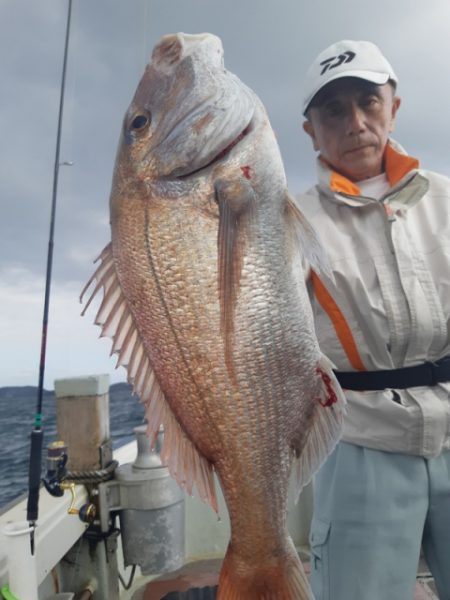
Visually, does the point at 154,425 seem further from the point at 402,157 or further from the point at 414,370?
the point at 402,157

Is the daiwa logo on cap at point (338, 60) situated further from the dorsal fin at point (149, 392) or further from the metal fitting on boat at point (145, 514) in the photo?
the metal fitting on boat at point (145, 514)

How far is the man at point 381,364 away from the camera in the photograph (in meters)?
1.80

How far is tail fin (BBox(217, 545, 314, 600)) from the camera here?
4.61 feet

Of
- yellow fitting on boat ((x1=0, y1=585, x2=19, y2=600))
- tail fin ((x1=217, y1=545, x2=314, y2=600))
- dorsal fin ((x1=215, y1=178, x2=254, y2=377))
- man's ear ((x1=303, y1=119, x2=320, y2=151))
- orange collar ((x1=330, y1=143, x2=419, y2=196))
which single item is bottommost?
yellow fitting on boat ((x1=0, y1=585, x2=19, y2=600))

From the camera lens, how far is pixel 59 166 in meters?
4.07

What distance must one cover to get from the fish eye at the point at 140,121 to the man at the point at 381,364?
84cm

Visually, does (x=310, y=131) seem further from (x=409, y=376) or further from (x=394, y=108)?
(x=409, y=376)

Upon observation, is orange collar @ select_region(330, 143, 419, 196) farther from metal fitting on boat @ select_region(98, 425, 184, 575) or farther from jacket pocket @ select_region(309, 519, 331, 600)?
metal fitting on boat @ select_region(98, 425, 184, 575)

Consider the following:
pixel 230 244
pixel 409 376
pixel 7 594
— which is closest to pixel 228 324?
pixel 230 244

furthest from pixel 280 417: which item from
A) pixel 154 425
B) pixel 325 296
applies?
pixel 325 296

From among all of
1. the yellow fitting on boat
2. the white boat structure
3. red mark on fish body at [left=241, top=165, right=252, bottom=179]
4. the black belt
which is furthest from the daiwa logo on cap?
the yellow fitting on boat

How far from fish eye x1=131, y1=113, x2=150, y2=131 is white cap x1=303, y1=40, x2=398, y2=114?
2.84 ft

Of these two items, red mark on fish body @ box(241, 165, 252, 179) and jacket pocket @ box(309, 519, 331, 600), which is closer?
red mark on fish body @ box(241, 165, 252, 179)

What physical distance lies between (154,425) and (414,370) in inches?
41.1
